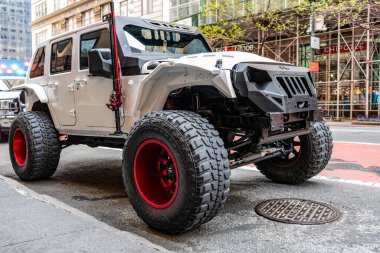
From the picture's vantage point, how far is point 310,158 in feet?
17.3

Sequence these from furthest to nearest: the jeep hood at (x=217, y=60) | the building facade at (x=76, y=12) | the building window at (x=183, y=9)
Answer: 1. the building facade at (x=76, y=12)
2. the building window at (x=183, y=9)
3. the jeep hood at (x=217, y=60)

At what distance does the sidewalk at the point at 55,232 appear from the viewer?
119 inches

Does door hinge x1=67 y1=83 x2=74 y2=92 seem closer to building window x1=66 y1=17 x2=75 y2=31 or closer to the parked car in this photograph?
the parked car

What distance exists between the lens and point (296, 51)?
22.7 meters

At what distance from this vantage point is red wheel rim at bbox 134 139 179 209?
3.93 meters

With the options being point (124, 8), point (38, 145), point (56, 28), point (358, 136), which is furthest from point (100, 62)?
point (56, 28)

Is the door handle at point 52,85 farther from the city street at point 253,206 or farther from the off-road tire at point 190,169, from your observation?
the off-road tire at point 190,169

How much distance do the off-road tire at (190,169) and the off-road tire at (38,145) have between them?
8.27 feet

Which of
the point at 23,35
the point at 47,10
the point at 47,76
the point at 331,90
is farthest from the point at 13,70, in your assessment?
the point at 23,35

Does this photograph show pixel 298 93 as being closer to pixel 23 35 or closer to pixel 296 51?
pixel 296 51

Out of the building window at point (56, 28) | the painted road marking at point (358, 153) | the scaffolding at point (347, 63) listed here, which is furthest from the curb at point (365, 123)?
the building window at point (56, 28)

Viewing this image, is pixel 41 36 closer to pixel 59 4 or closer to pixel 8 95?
pixel 59 4

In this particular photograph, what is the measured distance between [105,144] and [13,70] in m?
20.1

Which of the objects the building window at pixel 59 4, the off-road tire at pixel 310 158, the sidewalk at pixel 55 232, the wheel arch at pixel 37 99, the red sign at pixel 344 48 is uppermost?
the building window at pixel 59 4
